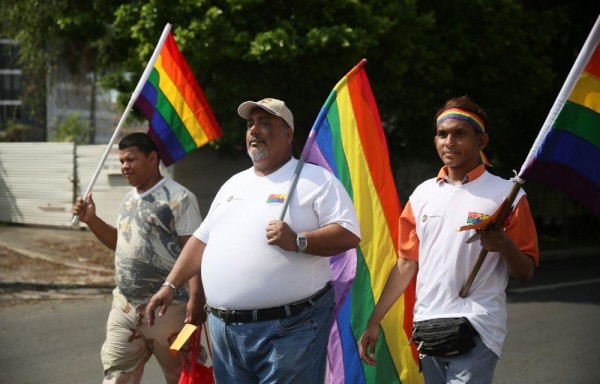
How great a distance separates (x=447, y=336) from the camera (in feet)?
11.6

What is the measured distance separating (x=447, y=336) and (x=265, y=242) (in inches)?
35.6

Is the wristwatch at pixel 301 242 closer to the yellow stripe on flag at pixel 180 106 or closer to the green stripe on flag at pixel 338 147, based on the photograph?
the green stripe on flag at pixel 338 147

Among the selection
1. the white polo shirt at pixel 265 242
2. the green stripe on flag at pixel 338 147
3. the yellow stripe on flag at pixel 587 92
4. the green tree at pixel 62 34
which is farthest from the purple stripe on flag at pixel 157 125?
the green tree at pixel 62 34

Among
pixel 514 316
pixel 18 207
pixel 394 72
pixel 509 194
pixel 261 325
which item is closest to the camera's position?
pixel 509 194

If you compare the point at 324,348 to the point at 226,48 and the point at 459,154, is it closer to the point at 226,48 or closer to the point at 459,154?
the point at 459,154

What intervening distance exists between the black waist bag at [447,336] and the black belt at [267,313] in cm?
53

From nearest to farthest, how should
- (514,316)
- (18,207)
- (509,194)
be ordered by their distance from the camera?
(509,194)
(514,316)
(18,207)

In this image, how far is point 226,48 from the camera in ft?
37.6

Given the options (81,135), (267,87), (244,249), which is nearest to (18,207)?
(267,87)

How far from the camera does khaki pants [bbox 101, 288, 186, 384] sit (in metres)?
4.88

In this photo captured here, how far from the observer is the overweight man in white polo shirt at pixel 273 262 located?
12.1 ft

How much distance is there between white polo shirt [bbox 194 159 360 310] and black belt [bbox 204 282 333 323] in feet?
0.07

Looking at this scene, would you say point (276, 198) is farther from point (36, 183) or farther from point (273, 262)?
point (36, 183)

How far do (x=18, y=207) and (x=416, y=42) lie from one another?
1126 cm
